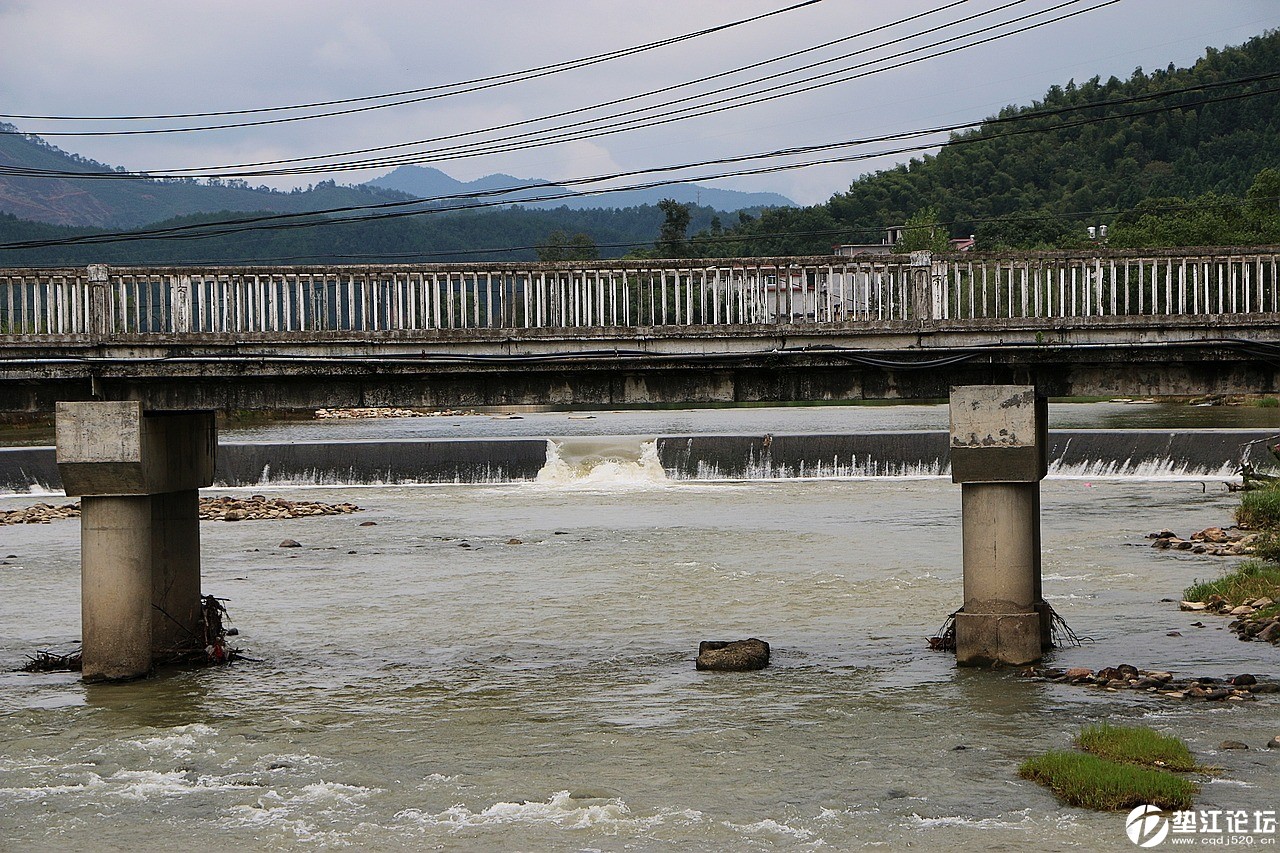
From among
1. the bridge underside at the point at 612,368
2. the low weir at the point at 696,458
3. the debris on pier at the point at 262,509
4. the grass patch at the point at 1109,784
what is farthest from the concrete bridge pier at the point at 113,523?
the low weir at the point at 696,458

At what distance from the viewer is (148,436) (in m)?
17.1

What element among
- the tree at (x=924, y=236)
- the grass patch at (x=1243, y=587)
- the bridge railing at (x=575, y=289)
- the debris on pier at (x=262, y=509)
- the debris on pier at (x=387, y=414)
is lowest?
the grass patch at (x=1243, y=587)

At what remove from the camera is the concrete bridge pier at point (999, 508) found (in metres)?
16.2

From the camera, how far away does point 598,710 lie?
50.3 ft

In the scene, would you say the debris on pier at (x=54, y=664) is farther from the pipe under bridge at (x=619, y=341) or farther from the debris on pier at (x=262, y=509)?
the debris on pier at (x=262, y=509)

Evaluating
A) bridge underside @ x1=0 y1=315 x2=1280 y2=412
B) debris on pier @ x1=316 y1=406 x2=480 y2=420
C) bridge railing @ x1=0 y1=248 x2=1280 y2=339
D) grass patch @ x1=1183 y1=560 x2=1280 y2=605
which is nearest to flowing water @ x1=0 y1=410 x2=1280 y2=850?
grass patch @ x1=1183 y1=560 x2=1280 y2=605

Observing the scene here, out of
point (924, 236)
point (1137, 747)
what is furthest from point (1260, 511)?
point (924, 236)

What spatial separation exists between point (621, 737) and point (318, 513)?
996 inches

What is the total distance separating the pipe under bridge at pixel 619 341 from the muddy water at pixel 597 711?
3321 millimetres

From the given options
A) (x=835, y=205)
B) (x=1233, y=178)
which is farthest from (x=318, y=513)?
(x=1233, y=178)

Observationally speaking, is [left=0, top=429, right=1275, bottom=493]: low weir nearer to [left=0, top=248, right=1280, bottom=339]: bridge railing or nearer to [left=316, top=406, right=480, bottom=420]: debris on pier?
[left=0, top=248, right=1280, bottom=339]: bridge railing

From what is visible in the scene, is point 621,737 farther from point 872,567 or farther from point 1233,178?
point 1233,178

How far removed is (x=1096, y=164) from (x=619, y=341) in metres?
155

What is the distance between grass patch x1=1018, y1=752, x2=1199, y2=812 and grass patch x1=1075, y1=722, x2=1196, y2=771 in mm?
270
